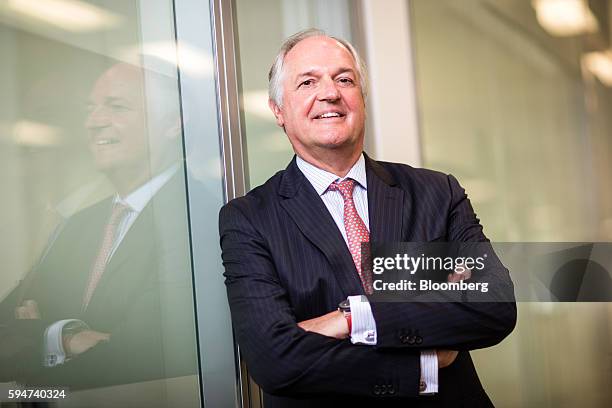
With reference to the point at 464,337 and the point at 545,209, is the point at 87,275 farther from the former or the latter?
the point at 545,209

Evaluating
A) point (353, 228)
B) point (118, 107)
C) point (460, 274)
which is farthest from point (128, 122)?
point (460, 274)

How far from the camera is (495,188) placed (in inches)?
102

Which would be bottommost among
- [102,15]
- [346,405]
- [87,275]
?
[346,405]

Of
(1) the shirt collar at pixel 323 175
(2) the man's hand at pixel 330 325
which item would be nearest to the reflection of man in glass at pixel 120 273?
(1) the shirt collar at pixel 323 175

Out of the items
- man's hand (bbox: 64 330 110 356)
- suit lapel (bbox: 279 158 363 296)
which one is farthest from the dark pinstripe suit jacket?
man's hand (bbox: 64 330 110 356)

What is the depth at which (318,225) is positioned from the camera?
74.4 inches

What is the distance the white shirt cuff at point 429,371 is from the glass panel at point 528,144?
0.89 meters

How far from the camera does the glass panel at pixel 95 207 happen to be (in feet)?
5.74

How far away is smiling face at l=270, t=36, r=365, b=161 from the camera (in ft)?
6.48

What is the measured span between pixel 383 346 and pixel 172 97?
878 millimetres

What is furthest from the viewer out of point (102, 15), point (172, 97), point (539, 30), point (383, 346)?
point (539, 30)

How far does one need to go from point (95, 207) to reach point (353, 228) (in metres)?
0.60

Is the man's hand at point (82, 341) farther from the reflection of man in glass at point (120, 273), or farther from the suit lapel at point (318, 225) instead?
the suit lapel at point (318, 225)

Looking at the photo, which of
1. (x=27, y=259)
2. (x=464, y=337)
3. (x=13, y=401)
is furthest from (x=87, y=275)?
(x=464, y=337)
